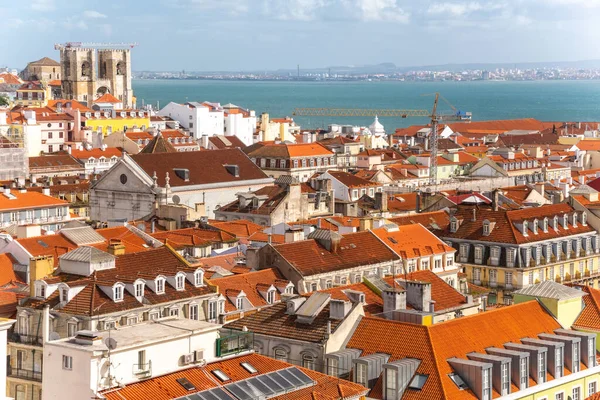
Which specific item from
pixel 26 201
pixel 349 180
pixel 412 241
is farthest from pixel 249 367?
pixel 349 180

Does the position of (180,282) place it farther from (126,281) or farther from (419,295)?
(419,295)

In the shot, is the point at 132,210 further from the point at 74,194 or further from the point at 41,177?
the point at 41,177

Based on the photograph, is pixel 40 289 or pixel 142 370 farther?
pixel 40 289

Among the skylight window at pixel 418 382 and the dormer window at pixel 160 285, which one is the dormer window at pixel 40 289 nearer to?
the dormer window at pixel 160 285

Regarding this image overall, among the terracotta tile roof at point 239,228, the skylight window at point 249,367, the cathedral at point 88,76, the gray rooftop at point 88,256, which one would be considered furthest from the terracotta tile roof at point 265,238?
the cathedral at point 88,76

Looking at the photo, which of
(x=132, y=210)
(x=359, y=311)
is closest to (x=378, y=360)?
(x=359, y=311)

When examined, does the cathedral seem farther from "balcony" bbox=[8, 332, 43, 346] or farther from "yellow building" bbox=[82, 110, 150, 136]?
"balcony" bbox=[8, 332, 43, 346]
